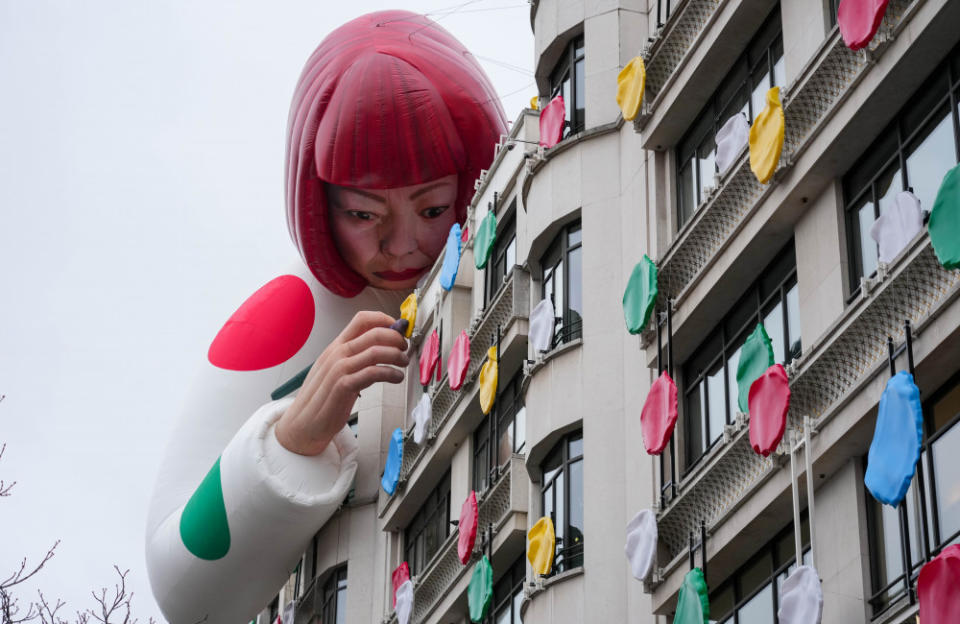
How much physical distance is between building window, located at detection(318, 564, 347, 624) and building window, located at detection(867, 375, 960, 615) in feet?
54.6

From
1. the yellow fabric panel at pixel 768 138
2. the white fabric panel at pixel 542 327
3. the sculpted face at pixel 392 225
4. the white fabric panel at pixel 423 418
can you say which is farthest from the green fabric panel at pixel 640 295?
the sculpted face at pixel 392 225

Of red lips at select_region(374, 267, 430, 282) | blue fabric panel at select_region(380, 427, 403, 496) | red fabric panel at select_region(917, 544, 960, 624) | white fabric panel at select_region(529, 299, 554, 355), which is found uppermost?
red lips at select_region(374, 267, 430, 282)

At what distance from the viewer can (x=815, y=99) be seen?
1873 centimetres

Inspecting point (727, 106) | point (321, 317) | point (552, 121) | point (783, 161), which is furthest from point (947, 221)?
point (321, 317)

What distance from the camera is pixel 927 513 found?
15398 millimetres

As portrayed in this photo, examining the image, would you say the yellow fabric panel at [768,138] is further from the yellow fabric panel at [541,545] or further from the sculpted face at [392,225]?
the sculpted face at [392,225]

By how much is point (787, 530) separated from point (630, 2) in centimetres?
962

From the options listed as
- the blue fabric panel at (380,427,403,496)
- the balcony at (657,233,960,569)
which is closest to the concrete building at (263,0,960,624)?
the balcony at (657,233,960,569)

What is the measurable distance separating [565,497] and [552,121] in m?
5.53

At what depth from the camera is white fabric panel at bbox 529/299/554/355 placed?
23891 millimetres

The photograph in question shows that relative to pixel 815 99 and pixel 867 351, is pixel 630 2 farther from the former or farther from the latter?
pixel 867 351

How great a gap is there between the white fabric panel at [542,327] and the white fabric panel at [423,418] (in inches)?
201

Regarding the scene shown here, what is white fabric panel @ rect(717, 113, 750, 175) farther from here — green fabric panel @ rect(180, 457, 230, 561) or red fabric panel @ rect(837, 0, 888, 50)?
green fabric panel @ rect(180, 457, 230, 561)

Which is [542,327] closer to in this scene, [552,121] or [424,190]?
[552,121]
